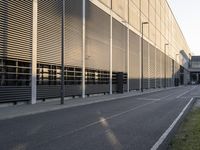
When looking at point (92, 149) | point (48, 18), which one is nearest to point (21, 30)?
point (48, 18)

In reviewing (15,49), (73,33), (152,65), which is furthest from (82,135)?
(152,65)

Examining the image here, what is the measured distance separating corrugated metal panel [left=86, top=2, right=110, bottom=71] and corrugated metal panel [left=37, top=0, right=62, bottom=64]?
8138 millimetres

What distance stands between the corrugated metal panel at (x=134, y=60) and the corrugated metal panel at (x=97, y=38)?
13621mm

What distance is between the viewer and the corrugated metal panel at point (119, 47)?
51656 mm

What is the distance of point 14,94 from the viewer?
25.2 m

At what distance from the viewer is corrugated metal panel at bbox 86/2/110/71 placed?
4069cm

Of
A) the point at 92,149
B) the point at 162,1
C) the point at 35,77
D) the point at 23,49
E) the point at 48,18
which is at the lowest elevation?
the point at 92,149

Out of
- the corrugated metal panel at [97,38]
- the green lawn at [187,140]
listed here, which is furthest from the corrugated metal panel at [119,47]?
the green lawn at [187,140]

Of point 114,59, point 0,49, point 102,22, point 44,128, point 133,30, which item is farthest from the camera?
point 133,30

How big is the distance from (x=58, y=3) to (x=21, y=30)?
24.5ft

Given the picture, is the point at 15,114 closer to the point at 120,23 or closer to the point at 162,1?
the point at 120,23

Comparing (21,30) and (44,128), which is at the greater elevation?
(21,30)

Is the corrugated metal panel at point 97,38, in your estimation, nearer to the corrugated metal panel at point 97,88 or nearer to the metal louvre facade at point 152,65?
the corrugated metal panel at point 97,88

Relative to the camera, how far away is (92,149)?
388 inches
